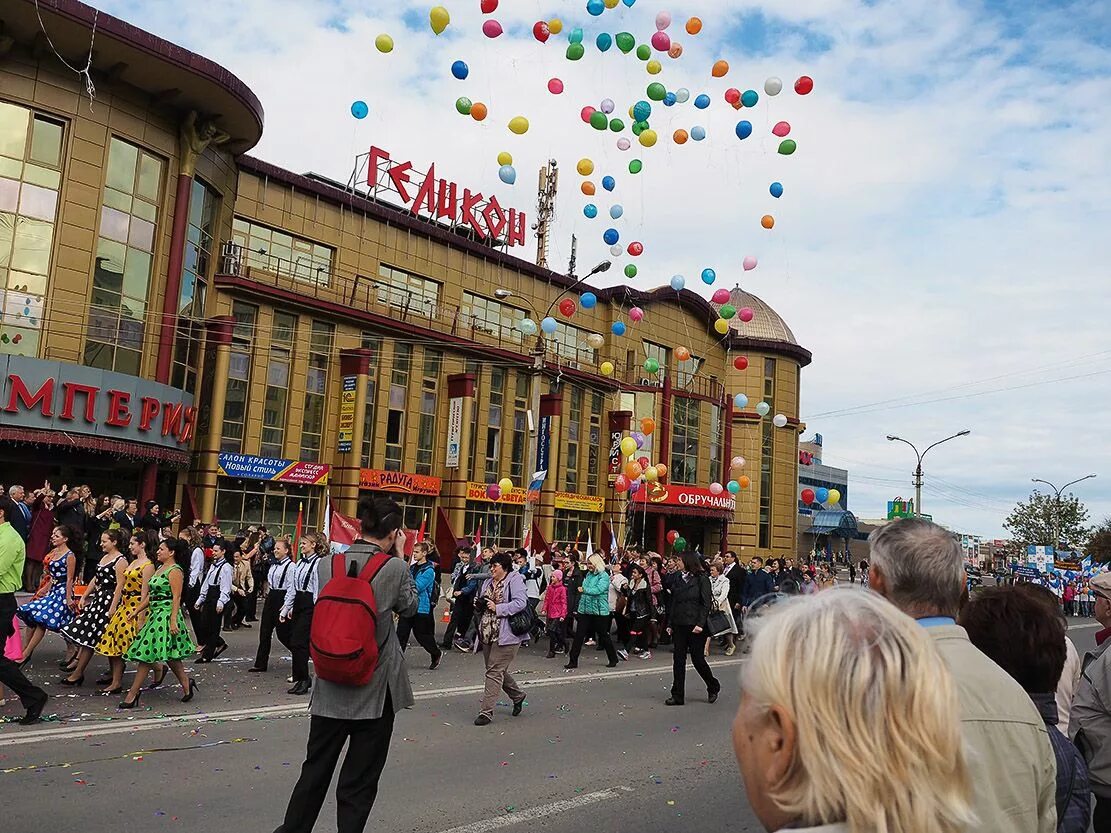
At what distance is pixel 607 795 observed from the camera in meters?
6.83

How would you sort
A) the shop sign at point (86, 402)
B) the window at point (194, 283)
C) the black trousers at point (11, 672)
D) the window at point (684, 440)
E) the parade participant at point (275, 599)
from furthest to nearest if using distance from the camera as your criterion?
the window at point (684, 440), the window at point (194, 283), the shop sign at point (86, 402), the parade participant at point (275, 599), the black trousers at point (11, 672)

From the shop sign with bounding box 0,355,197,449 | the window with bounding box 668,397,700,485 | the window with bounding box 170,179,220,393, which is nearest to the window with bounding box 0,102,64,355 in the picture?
the shop sign with bounding box 0,355,197,449

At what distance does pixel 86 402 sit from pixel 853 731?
81.2 ft

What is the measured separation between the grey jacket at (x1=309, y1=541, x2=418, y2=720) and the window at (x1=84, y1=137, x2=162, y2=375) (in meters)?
21.8

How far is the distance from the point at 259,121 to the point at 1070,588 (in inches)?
1435

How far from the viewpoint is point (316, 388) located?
3203 centimetres

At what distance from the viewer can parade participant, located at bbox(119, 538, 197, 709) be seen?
30.6 feet

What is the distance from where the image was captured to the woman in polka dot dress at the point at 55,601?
10297 millimetres

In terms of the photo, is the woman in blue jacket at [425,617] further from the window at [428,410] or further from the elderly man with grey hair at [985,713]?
the window at [428,410]

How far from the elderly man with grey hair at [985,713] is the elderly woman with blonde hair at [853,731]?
0.57 meters

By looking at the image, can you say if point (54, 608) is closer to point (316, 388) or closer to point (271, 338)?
point (271, 338)

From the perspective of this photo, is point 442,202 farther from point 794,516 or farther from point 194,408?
point 794,516

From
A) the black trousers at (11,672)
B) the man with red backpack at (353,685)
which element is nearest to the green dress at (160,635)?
the black trousers at (11,672)

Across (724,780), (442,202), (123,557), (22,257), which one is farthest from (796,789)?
(442,202)
